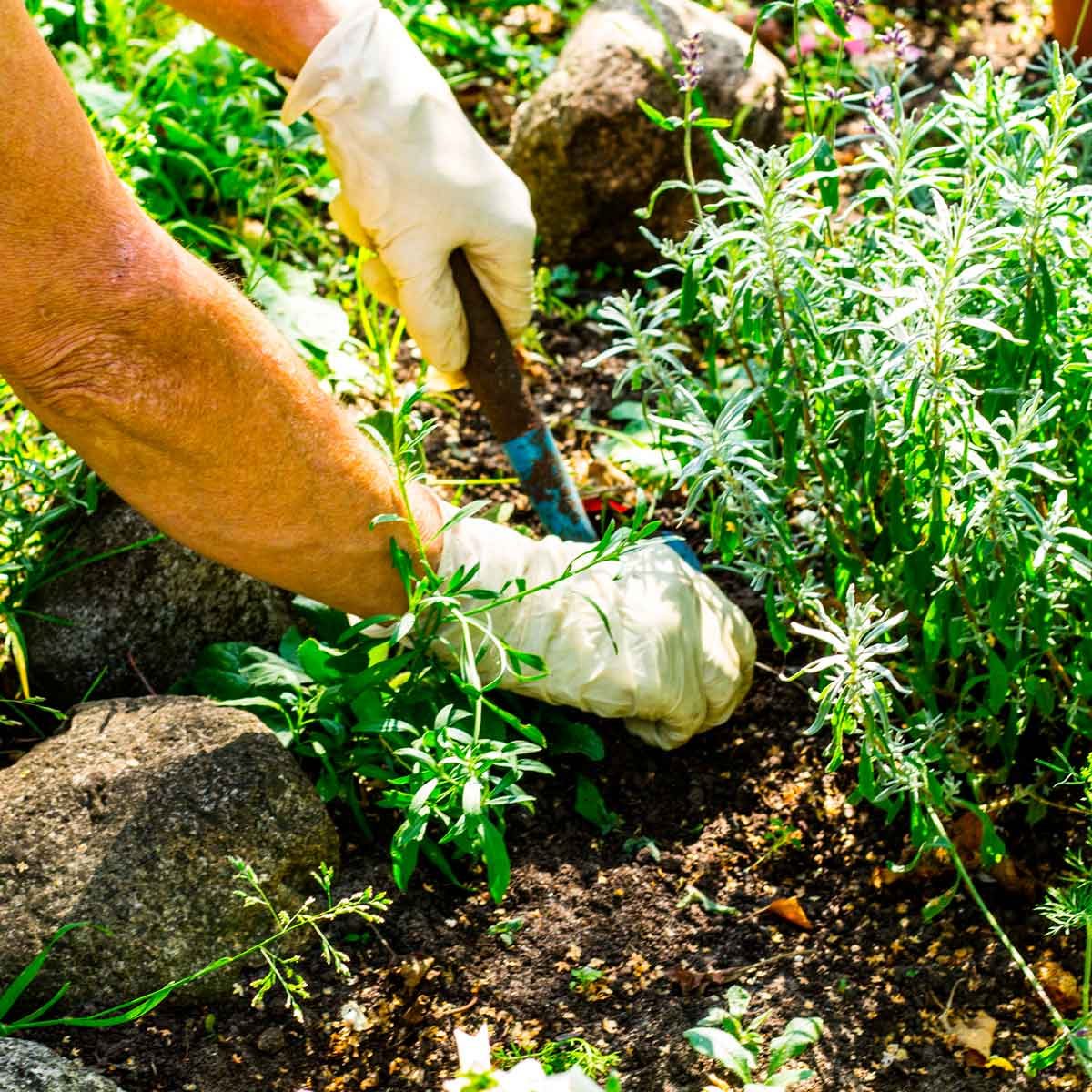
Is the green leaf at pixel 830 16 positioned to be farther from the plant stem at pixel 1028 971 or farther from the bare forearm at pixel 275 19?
the plant stem at pixel 1028 971

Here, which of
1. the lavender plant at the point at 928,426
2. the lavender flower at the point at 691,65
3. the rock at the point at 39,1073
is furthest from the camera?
the lavender flower at the point at 691,65

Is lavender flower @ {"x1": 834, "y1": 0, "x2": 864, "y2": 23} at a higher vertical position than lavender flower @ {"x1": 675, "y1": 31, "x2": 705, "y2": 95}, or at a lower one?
higher

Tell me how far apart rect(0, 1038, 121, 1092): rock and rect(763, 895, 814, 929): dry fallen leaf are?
1.00 m

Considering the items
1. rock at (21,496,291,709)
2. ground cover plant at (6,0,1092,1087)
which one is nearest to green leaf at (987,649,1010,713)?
ground cover plant at (6,0,1092,1087)

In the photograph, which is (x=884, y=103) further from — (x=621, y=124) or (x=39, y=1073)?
(x=39, y=1073)

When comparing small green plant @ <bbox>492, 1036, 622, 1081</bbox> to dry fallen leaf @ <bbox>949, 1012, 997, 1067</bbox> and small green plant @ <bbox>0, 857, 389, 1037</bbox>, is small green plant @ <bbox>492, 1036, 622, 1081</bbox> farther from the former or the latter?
dry fallen leaf @ <bbox>949, 1012, 997, 1067</bbox>

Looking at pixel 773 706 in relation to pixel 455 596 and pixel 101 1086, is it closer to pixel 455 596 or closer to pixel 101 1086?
pixel 455 596

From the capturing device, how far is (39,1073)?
1.71m

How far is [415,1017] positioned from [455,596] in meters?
0.60

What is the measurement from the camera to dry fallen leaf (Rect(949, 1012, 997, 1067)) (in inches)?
78.2

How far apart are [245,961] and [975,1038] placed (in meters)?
1.04

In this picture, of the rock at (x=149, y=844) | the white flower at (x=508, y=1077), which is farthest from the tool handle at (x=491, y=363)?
the white flower at (x=508, y=1077)

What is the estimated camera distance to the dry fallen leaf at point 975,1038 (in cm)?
199

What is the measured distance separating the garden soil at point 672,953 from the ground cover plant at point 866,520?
0.04 m
